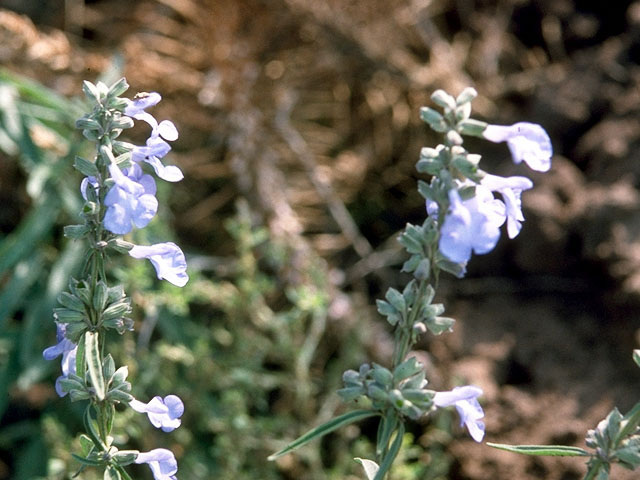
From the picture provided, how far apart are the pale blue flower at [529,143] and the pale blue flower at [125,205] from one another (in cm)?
43

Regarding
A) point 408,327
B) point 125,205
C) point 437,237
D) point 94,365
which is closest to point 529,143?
point 437,237

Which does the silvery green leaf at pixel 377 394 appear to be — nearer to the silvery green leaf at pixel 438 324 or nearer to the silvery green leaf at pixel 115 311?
the silvery green leaf at pixel 438 324

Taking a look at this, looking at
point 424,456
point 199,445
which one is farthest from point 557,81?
point 199,445

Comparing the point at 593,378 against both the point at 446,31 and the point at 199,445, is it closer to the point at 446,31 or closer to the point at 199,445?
the point at 199,445

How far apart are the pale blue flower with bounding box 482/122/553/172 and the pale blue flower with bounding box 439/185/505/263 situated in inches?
4.8

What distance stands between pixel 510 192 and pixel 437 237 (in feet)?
0.38

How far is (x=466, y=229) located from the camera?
0.85m

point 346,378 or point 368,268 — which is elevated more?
point 368,268

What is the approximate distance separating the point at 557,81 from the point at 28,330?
182cm

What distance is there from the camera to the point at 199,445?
2.24 m

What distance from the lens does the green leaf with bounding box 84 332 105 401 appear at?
3.19 feet

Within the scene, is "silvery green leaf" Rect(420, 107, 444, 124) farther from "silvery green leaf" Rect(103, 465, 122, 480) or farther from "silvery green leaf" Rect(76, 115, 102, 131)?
"silvery green leaf" Rect(103, 465, 122, 480)

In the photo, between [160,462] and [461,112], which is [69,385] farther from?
[461,112]

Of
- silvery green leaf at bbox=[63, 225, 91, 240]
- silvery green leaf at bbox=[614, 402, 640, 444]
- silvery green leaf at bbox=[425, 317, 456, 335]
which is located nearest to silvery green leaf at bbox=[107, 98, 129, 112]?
silvery green leaf at bbox=[63, 225, 91, 240]
